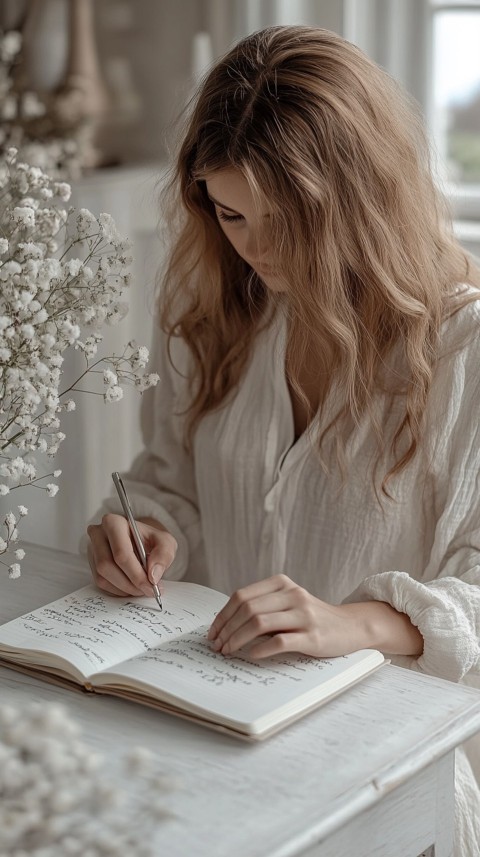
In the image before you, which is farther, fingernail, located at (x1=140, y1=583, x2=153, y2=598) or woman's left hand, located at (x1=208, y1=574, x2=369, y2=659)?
fingernail, located at (x1=140, y1=583, x2=153, y2=598)

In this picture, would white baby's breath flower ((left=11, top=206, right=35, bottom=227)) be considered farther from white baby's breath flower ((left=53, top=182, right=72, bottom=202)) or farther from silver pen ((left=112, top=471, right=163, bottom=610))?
silver pen ((left=112, top=471, right=163, bottom=610))

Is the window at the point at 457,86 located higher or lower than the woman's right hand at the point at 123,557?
higher

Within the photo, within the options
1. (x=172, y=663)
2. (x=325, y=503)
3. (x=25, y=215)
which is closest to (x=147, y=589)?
(x=172, y=663)

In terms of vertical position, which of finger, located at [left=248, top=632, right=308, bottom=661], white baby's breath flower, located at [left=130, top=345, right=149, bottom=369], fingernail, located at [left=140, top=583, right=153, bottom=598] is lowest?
fingernail, located at [left=140, top=583, right=153, bottom=598]

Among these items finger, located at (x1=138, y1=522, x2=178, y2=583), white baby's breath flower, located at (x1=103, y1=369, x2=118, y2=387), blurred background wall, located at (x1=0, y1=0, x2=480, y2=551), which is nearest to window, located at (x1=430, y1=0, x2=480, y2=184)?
blurred background wall, located at (x1=0, y1=0, x2=480, y2=551)

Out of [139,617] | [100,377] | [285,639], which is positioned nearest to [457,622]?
[285,639]

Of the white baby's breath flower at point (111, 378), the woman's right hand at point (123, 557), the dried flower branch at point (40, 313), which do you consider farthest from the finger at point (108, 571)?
the white baby's breath flower at point (111, 378)

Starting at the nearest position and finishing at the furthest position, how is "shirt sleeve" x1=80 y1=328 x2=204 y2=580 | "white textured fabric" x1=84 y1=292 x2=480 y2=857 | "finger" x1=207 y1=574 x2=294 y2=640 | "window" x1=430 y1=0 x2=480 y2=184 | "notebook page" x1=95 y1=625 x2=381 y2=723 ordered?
1. "notebook page" x1=95 y1=625 x2=381 y2=723
2. "finger" x1=207 y1=574 x2=294 y2=640
3. "white textured fabric" x1=84 y1=292 x2=480 y2=857
4. "shirt sleeve" x1=80 y1=328 x2=204 y2=580
5. "window" x1=430 y1=0 x2=480 y2=184

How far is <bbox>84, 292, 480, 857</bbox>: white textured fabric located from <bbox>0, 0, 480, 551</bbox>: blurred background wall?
94cm

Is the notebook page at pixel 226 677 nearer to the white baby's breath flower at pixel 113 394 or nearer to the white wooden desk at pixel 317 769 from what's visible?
the white wooden desk at pixel 317 769

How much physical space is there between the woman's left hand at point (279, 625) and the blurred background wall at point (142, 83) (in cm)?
147

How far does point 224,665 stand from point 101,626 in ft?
0.56

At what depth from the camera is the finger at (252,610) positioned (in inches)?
41.1

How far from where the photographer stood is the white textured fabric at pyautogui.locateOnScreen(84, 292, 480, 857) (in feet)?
3.96
